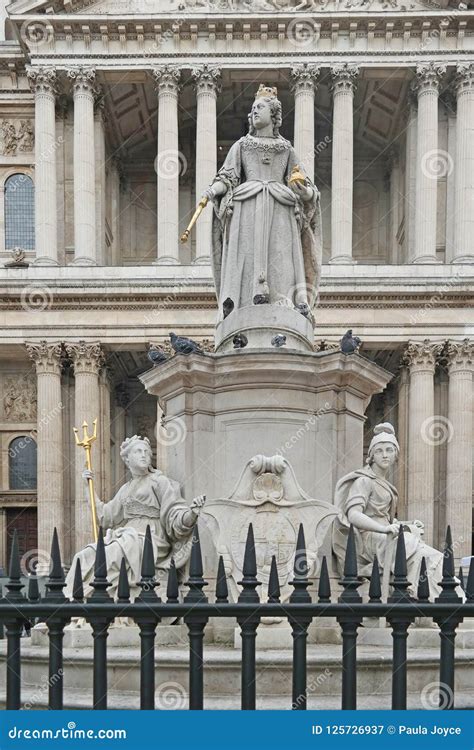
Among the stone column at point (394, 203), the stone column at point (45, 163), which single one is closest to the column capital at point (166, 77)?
the stone column at point (45, 163)

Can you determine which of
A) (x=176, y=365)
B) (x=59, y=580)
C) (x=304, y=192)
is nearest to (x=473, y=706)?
(x=59, y=580)

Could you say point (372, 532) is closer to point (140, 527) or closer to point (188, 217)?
point (140, 527)

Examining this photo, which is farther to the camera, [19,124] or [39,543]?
[19,124]

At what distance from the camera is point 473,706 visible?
622cm

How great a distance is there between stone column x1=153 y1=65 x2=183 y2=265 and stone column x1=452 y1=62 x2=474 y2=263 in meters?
11.9

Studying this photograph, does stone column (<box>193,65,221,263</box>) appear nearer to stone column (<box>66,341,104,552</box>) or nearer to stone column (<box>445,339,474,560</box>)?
stone column (<box>66,341,104,552</box>)

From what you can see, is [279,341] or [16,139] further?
[16,139]

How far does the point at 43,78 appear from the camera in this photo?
43.4 m

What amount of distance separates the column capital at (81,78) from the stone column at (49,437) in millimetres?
11349

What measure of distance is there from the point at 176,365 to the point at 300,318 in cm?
149

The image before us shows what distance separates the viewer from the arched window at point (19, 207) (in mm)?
46062

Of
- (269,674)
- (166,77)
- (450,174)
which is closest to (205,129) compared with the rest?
(166,77)

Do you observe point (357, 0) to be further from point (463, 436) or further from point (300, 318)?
point (300, 318)

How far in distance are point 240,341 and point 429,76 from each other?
36454mm
